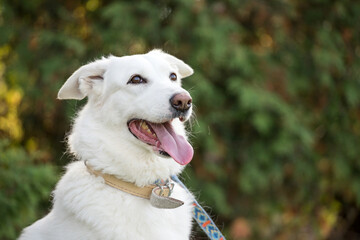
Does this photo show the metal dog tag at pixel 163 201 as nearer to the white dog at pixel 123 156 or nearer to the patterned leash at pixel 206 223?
the white dog at pixel 123 156

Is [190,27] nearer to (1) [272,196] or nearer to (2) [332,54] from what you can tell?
(2) [332,54]

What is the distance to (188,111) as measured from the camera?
315 centimetres

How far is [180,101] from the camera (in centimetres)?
306

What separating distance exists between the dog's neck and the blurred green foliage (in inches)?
115

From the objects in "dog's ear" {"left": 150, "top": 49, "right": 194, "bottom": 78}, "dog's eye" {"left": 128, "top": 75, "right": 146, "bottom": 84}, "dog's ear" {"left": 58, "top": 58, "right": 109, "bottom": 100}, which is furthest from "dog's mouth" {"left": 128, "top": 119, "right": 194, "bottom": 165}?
"dog's ear" {"left": 150, "top": 49, "right": 194, "bottom": 78}

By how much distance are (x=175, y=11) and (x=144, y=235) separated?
433 cm

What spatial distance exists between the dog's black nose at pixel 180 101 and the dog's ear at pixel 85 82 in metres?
0.65

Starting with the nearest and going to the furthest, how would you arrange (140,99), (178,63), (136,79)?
(140,99), (136,79), (178,63)

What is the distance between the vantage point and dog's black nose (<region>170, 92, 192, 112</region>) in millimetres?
3059

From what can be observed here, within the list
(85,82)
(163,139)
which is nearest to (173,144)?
(163,139)

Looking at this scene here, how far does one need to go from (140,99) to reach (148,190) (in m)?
0.64

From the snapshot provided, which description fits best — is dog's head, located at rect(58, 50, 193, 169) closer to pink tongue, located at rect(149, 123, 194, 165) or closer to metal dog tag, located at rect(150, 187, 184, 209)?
pink tongue, located at rect(149, 123, 194, 165)

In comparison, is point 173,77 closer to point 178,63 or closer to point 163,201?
point 178,63

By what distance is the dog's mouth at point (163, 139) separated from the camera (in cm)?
305
